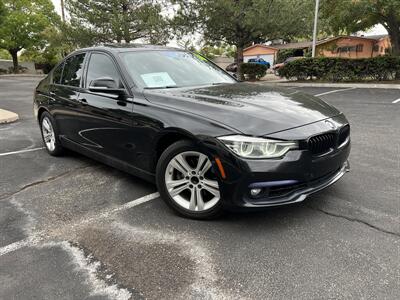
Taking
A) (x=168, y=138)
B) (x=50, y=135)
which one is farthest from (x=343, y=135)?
(x=50, y=135)

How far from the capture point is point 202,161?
322 cm

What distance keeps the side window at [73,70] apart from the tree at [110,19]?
20.1 meters

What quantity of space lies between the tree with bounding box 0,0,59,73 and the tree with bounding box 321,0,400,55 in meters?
25.9

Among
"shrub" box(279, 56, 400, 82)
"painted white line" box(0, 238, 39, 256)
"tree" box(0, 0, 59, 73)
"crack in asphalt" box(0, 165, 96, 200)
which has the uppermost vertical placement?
"tree" box(0, 0, 59, 73)

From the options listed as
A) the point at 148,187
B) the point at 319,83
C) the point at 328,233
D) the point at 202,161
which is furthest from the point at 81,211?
the point at 319,83

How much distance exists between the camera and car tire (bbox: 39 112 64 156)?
18.0 ft

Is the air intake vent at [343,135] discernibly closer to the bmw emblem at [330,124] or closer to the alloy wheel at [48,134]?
the bmw emblem at [330,124]

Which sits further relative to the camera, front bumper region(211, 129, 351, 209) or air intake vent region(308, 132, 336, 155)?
air intake vent region(308, 132, 336, 155)

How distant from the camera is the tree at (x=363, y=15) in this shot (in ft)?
61.9

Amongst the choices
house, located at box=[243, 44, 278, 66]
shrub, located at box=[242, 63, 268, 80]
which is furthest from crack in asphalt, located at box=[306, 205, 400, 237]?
house, located at box=[243, 44, 278, 66]

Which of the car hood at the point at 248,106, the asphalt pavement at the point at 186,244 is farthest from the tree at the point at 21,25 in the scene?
the car hood at the point at 248,106

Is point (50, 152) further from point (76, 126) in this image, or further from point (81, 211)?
point (81, 211)

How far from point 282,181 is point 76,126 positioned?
3.04 m

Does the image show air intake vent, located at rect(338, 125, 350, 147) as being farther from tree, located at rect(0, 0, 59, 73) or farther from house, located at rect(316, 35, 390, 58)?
house, located at rect(316, 35, 390, 58)
